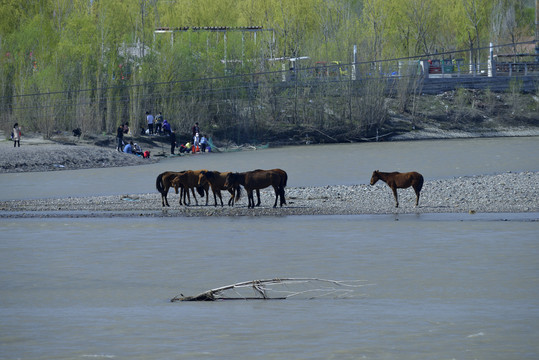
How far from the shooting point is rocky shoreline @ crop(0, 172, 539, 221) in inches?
1044

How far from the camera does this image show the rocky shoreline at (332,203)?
26516 mm

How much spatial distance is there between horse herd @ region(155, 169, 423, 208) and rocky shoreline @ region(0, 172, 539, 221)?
0.41 m

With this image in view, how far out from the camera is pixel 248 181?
85.7 feet

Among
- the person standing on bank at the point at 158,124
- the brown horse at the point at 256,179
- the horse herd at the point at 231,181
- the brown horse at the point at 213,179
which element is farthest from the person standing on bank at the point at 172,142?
the brown horse at the point at 256,179

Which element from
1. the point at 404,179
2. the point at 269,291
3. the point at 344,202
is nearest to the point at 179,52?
the point at 344,202

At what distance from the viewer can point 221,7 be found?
3420 inches

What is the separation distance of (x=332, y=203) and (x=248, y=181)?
3.48 metres

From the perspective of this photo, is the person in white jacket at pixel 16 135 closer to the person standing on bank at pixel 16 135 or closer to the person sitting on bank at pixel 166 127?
the person standing on bank at pixel 16 135

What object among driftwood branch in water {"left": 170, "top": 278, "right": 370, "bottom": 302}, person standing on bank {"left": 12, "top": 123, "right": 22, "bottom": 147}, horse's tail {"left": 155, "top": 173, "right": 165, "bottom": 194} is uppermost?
person standing on bank {"left": 12, "top": 123, "right": 22, "bottom": 147}

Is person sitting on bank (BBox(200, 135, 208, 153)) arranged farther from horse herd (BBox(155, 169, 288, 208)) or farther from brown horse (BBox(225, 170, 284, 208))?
brown horse (BBox(225, 170, 284, 208))

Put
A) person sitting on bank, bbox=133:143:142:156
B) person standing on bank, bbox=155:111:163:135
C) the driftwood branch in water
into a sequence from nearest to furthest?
the driftwood branch in water → person sitting on bank, bbox=133:143:142:156 → person standing on bank, bbox=155:111:163:135

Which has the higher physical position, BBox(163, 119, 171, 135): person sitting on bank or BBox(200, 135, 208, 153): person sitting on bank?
BBox(163, 119, 171, 135): person sitting on bank

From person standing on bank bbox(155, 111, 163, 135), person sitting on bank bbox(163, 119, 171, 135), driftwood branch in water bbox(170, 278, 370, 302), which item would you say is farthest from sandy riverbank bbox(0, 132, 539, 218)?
person standing on bank bbox(155, 111, 163, 135)

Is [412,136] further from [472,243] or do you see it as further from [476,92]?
[472,243]
